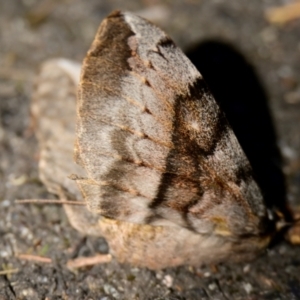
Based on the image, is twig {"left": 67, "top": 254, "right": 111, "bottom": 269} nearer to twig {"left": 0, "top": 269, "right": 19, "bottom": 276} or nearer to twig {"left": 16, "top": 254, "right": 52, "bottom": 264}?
twig {"left": 16, "top": 254, "right": 52, "bottom": 264}

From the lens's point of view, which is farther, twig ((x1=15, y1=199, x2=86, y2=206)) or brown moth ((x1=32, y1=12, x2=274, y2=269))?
twig ((x1=15, y1=199, x2=86, y2=206))

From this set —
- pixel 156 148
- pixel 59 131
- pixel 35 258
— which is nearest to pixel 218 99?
pixel 59 131

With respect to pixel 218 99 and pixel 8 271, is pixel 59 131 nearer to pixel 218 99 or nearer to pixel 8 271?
pixel 8 271

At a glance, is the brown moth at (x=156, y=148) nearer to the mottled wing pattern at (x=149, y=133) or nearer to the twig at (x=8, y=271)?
the mottled wing pattern at (x=149, y=133)

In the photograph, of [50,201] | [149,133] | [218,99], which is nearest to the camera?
[149,133]

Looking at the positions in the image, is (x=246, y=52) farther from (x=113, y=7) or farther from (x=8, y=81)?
(x=8, y=81)

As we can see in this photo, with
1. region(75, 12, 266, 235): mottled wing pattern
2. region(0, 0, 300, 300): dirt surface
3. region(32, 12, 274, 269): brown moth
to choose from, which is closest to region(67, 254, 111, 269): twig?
region(0, 0, 300, 300): dirt surface

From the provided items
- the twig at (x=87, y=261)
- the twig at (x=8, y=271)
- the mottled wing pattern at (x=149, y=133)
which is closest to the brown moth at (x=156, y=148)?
the mottled wing pattern at (x=149, y=133)

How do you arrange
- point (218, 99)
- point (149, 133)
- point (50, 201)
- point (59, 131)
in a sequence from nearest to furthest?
point (149, 133) < point (50, 201) < point (59, 131) < point (218, 99)
